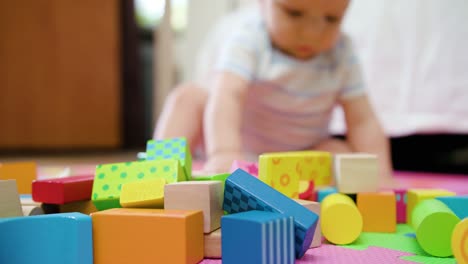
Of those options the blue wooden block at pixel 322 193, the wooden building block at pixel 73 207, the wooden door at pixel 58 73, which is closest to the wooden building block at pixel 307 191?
the blue wooden block at pixel 322 193

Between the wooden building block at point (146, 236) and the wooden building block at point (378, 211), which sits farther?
the wooden building block at point (378, 211)

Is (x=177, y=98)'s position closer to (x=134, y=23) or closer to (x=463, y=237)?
(x=463, y=237)

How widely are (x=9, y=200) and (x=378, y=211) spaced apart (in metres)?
0.42

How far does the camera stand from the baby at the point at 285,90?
0.93 meters

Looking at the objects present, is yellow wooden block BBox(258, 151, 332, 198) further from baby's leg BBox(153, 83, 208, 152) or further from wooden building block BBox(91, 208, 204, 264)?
baby's leg BBox(153, 83, 208, 152)

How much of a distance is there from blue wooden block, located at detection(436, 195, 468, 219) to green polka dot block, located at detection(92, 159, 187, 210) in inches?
12.0

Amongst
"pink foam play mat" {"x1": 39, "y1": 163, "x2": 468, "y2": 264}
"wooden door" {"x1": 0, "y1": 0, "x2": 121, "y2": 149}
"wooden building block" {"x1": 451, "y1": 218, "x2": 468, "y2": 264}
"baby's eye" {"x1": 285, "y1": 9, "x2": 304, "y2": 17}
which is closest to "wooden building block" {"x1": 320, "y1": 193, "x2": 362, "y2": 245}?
"pink foam play mat" {"x1": 39, "y1": 163, "x2": 468, "y2": 264}

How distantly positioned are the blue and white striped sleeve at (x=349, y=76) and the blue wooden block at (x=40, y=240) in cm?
74

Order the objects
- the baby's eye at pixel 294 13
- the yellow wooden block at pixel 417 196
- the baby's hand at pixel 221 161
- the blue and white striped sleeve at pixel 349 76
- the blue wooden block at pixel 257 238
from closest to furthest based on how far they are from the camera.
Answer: the blue wooden block at pixel 257 238 → the yellow wooden block at pixel 417 196 → the baby's hand at pixel 221 161 → the baby's eye at pixel 294 13 → the blue and white striped sleeve at pixel 349 76

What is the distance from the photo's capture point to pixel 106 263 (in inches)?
17.6

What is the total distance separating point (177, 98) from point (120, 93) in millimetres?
1521

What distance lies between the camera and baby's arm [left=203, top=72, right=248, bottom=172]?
839 mm

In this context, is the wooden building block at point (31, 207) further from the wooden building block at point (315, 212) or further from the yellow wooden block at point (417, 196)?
the yellow wooden block at point (417, 196)

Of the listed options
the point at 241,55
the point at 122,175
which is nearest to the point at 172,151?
the point at 122,175
